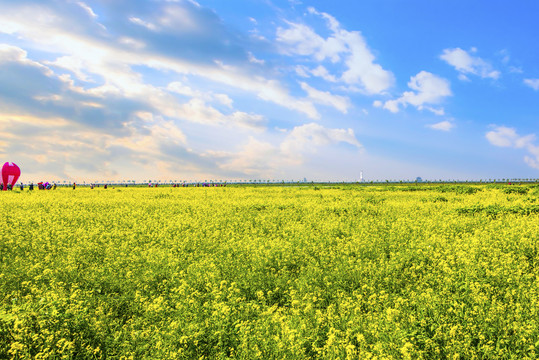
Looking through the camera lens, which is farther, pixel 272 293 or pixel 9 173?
pixel 9 173

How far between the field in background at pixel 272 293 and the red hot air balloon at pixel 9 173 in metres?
49.9

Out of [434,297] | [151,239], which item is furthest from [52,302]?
[434,297]

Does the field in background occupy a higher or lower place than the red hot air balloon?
lower

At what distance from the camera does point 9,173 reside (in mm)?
52875

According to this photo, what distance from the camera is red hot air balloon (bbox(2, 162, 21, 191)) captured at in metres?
52.7

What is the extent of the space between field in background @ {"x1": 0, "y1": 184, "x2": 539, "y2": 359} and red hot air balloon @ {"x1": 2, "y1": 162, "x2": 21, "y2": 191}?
49.9 metres

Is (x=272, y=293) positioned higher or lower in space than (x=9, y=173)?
lower

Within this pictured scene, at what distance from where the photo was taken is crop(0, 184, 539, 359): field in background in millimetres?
5266

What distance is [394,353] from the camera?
492 centimetres

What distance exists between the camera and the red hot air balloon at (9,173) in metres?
52.7

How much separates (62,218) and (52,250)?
7.94 meters

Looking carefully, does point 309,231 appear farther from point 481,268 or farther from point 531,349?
point 531,349

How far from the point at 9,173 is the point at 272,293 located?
63259 mm

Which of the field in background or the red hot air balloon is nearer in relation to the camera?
the field in background
